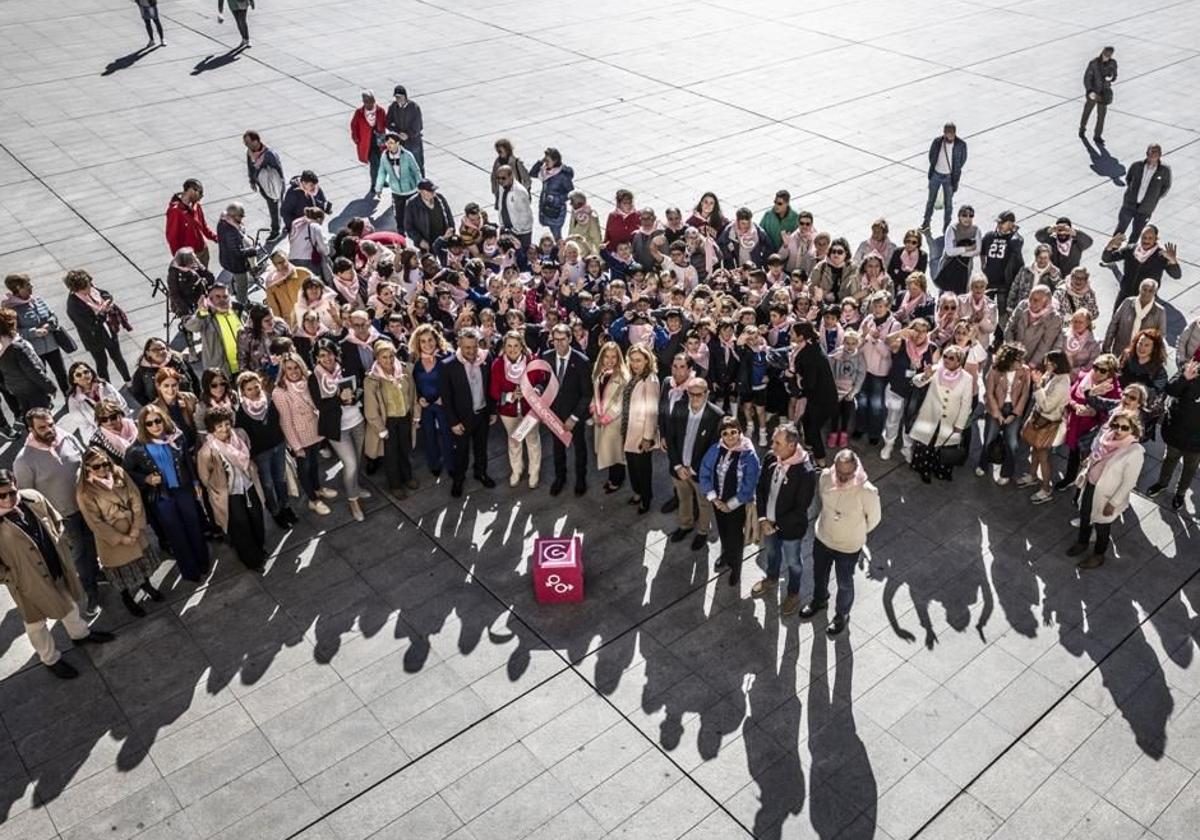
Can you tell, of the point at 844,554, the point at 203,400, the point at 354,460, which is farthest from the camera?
the point at 354,460

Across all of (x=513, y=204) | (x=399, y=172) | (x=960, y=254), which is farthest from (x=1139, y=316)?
(x=399, y=172)

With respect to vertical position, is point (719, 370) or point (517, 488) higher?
point (719, 370)

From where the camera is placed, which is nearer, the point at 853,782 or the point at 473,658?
the point at 853,782

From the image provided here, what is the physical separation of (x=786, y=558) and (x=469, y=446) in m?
3.53

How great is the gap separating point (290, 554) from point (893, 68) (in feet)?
61.0

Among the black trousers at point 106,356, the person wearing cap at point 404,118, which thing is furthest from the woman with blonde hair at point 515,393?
the person wearing cap at point 404,118

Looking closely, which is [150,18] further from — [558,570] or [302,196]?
[558,570]

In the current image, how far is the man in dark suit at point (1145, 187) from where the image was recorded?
541 inches

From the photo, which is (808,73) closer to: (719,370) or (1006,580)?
(719,370)

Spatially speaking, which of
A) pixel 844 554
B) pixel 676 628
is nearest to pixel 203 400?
pixel 676 628

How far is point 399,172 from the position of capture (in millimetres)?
15242

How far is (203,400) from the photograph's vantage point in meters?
9.16

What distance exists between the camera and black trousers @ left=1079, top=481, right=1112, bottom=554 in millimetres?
8828

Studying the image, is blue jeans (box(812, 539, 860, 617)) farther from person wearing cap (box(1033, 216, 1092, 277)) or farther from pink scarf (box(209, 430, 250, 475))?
person wearing cap (box(1033, 216, 1092, 277))
